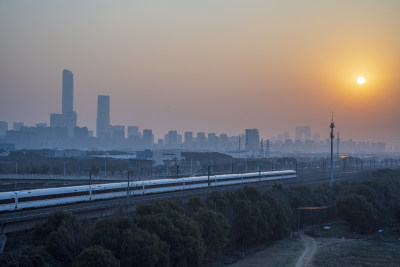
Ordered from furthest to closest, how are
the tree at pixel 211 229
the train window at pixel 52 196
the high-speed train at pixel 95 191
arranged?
the train window at pixel 52 196 < the high-speed train at pixel 95 191 < the tree at pixel 211 229

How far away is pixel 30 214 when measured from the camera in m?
17.8

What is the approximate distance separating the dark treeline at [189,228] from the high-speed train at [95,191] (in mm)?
3491

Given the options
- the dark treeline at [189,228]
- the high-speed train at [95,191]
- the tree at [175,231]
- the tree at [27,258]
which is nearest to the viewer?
the tree at [27,258]

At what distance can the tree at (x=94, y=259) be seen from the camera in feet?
35.7

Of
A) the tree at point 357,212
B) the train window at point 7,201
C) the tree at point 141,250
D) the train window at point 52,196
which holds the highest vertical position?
the train window at point 7,201

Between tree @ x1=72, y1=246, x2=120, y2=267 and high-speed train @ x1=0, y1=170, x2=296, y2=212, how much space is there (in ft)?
28.6

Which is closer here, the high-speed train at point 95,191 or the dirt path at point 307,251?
the dirt path at point 307,251

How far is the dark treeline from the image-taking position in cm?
1256

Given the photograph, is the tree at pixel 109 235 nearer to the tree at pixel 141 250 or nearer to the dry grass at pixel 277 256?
the tree at pixel 141 250

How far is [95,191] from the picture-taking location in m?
23.5

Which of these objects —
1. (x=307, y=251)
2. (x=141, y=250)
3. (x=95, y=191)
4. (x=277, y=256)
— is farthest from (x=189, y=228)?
(x=95, y=191)

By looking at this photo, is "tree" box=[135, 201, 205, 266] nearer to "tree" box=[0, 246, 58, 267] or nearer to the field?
the field

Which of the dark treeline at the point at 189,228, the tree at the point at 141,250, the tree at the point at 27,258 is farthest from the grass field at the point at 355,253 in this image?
the tree at the point at 27,258

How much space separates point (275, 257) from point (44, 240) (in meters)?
11.0
